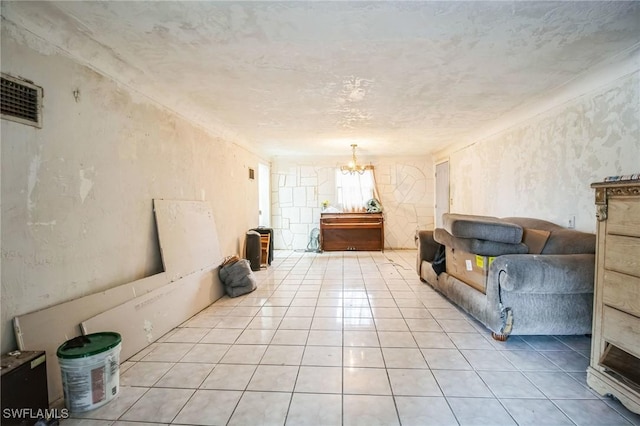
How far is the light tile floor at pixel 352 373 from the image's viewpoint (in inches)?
62.6

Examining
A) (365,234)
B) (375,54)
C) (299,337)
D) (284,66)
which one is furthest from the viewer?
(365,234)

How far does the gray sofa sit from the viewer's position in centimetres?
219

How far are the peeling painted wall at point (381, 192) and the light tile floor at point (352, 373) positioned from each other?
4007mm

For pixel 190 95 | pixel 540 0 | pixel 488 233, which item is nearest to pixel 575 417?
pixel 488 233

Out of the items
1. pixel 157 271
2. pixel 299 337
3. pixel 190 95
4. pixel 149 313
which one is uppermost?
pixel 190 95

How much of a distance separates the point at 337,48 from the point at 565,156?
2.61 meters

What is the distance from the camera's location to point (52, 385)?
5.57ft

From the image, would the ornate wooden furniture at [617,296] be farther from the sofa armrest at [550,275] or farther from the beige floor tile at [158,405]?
the beige floor tile at [158,405]

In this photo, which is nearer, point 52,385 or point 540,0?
point 540,0

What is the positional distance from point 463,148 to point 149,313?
5449 millimetres

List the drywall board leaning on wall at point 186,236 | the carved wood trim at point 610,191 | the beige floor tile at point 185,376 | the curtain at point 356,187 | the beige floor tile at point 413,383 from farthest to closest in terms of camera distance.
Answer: the curtain at point 356,187 → the drywall board leaning on wall at point 186,236 → the beige floor tile at point 185,376 → the beige floor tile at point 413,383 → the carved wood trim at point 610,191

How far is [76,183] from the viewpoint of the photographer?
1927 millimetres

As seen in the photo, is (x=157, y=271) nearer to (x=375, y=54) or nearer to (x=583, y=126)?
(x=375, y=54)

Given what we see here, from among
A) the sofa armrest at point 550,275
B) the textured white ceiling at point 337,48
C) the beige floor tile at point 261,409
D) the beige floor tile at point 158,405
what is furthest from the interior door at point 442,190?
the beige floor tile at point 158,405
